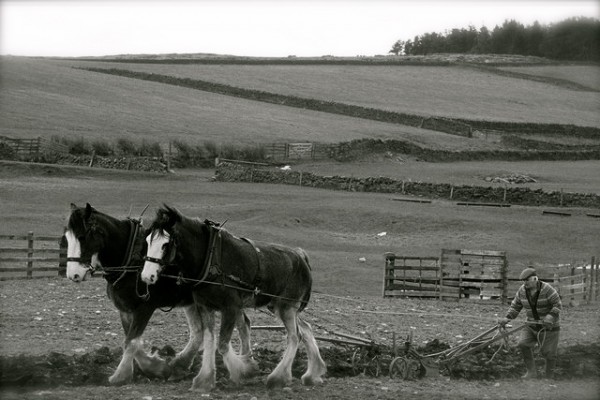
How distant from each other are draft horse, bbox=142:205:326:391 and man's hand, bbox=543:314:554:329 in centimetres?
376

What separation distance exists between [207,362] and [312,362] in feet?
5.88

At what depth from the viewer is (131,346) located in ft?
43.7

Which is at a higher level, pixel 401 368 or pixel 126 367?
pixel 126 367

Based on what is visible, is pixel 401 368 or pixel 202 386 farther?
pixel 401 368

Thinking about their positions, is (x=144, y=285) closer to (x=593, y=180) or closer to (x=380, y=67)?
(x=593, y=180)

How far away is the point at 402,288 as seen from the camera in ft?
93.5

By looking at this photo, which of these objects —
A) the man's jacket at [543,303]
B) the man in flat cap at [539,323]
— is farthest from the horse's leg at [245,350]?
the man's jacket at [543,303]

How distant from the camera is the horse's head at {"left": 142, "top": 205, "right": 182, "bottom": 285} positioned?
42.6ft

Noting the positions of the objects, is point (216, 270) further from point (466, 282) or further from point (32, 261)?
point (466, 282)

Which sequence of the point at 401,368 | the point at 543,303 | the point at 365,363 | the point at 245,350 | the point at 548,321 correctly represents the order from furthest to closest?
the point at 543,303
the point at 548,321
the point at 365,363
the point at 245,350
the point at 401,368

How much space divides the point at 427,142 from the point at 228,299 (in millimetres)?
63834

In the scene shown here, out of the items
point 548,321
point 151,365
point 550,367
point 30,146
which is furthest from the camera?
point 30,146

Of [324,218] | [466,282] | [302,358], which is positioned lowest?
[324,218]

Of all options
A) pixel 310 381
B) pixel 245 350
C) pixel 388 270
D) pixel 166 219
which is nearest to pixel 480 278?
pixel 388 270
